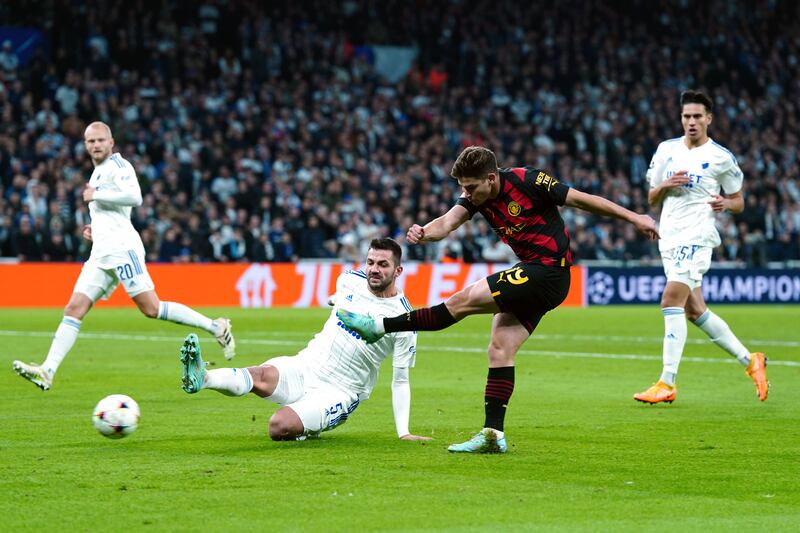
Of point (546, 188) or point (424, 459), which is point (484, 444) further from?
point (546, 188)

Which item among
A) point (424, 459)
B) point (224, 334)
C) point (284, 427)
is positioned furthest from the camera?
point (224, 334)

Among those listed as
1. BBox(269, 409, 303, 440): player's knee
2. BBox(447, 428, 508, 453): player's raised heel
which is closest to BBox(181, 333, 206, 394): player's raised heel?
BBox(269, 409, 303, 440): player's knee

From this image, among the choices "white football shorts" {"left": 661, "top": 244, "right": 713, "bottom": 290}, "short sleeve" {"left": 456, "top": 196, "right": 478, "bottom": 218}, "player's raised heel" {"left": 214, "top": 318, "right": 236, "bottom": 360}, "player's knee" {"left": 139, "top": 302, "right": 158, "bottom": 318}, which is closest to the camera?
"short sleeve" {"left": 456, "top": 196, "right": 478, "bottom": 218}

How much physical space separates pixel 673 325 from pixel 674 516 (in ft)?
18.2

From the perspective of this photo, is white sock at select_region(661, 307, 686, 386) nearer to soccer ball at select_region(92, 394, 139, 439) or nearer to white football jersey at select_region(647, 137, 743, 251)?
white football jersey at select_region(647, 137, 743, 251)

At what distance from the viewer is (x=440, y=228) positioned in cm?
790

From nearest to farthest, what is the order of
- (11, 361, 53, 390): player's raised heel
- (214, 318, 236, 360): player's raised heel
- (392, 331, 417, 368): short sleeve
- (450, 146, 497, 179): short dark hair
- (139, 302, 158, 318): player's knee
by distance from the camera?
(450, 146, 497, 179): short dark hair
(392, 331, 417, 368): short sleeve
(11, 361, 53, 390): player's raised heel
(139, 302, 158, 318): player's knee
(214, 318, 236, 360): player's raised heel

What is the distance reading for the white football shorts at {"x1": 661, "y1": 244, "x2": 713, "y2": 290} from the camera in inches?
437

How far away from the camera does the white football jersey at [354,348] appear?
8336mm

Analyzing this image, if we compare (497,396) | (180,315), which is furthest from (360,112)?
(497,396)

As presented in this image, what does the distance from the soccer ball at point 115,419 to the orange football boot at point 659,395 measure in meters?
4.48

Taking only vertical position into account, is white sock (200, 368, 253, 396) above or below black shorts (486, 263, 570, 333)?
below

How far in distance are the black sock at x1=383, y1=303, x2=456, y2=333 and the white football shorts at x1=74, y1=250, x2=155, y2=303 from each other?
4.30 metres

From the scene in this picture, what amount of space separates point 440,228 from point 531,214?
56 centimetres
